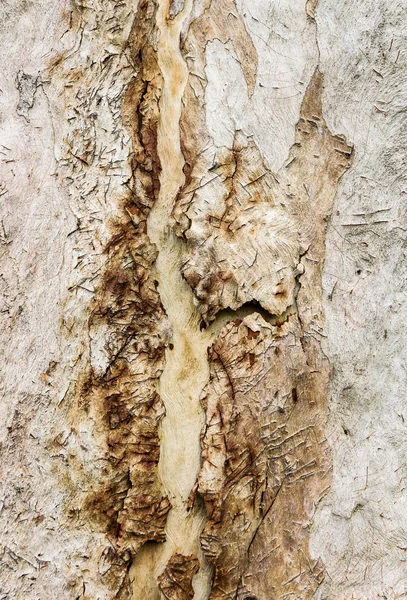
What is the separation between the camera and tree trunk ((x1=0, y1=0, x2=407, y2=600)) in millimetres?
1368

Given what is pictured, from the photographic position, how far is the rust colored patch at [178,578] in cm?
136

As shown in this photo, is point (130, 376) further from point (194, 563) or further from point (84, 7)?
point (84, 7)

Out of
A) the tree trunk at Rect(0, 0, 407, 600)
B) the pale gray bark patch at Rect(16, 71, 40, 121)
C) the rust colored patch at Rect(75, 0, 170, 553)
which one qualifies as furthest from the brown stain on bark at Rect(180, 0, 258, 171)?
the pale gray bark patch at Rect(16, 71, 40, 121)

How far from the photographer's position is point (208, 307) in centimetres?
138

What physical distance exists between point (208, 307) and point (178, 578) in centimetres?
56

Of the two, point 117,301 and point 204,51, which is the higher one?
point 204,51

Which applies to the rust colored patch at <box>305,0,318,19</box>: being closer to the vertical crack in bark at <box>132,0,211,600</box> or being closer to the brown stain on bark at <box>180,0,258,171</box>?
the brown stain on bark at <box>180,0,258,171</box>

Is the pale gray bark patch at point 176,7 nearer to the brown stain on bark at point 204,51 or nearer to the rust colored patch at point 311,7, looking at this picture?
the brown stain on bark at point 204,51

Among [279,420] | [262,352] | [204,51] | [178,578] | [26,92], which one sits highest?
[204,51]

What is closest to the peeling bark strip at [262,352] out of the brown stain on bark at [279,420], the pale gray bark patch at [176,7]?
the brown stain on bark at [279,420]

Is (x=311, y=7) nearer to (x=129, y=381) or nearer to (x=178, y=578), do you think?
(x=129, y=381)

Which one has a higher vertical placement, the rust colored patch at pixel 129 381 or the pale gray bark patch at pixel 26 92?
the pale gray bark patch at pixel 26 92

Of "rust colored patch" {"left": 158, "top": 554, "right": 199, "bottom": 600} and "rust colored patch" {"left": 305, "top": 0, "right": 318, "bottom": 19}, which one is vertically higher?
"rust colored patch" {"left": 305, "top": 0, "right": 318, "bottom": 19}

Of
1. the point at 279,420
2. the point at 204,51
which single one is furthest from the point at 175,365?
the point at 204,51
